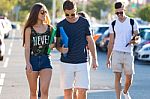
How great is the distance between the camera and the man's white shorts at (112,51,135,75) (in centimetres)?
1014

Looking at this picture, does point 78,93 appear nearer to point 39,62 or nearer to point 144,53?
point 39,62

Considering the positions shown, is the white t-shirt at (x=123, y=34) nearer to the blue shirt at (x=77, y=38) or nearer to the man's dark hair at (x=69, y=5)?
the blue shirt at (x=77, y=38)

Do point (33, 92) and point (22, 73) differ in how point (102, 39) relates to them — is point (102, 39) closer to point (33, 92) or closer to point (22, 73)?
point (22, 73)

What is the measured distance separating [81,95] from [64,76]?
0.39 metres

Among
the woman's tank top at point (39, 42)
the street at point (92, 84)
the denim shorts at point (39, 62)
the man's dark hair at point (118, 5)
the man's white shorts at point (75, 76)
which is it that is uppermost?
the man's dark hair at point (118, 5)

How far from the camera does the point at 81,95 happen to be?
8.45m

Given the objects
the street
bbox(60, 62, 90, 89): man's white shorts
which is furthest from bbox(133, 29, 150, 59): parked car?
bbox(60, 62, 90, 89): man's white shorts

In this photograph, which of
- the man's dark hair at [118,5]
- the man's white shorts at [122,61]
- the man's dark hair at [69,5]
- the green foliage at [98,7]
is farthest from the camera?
the green foliage at [98,7]

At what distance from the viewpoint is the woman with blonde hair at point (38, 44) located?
840 cm

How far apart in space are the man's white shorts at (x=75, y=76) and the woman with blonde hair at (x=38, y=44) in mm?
254

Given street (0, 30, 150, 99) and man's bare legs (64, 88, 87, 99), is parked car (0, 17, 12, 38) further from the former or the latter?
man's bare legs (64, 88, 87, 99)

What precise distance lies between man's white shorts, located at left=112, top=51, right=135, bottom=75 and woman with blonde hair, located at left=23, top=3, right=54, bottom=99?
2045mm

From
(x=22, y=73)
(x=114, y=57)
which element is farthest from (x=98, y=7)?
(x=114, y=57)

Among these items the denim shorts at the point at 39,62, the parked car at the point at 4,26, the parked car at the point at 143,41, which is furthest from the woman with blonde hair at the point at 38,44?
the parked car at the point at 143,41
